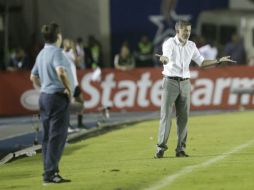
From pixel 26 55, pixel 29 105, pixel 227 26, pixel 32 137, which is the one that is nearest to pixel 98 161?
pixel 32 137

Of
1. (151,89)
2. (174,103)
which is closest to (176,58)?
(174,103)

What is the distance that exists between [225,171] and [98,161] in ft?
8.63

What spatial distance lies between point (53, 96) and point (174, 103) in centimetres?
330

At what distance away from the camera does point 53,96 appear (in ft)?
40.7

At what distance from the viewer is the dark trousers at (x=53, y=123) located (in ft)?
40.8

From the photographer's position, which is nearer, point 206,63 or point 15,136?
point 206,63

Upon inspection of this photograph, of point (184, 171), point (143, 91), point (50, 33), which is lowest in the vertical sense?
point (143, 91)

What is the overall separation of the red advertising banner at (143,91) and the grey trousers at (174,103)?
12.9m

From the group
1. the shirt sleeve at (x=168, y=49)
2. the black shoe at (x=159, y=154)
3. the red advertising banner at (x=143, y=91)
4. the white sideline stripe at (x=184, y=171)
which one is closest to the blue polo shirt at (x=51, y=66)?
the white sideline stripe at (x=184, y=171)

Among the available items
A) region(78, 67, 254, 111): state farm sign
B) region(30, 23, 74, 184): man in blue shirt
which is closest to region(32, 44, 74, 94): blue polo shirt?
region(30, 23, 74, 184): man in blue shirt

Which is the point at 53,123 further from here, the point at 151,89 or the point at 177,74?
the point at 151,89

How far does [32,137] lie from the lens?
21.0 m

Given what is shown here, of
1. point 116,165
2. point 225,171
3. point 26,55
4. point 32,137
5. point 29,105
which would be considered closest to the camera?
point 225,171

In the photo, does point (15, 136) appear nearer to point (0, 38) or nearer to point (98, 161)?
point (98, 161)
